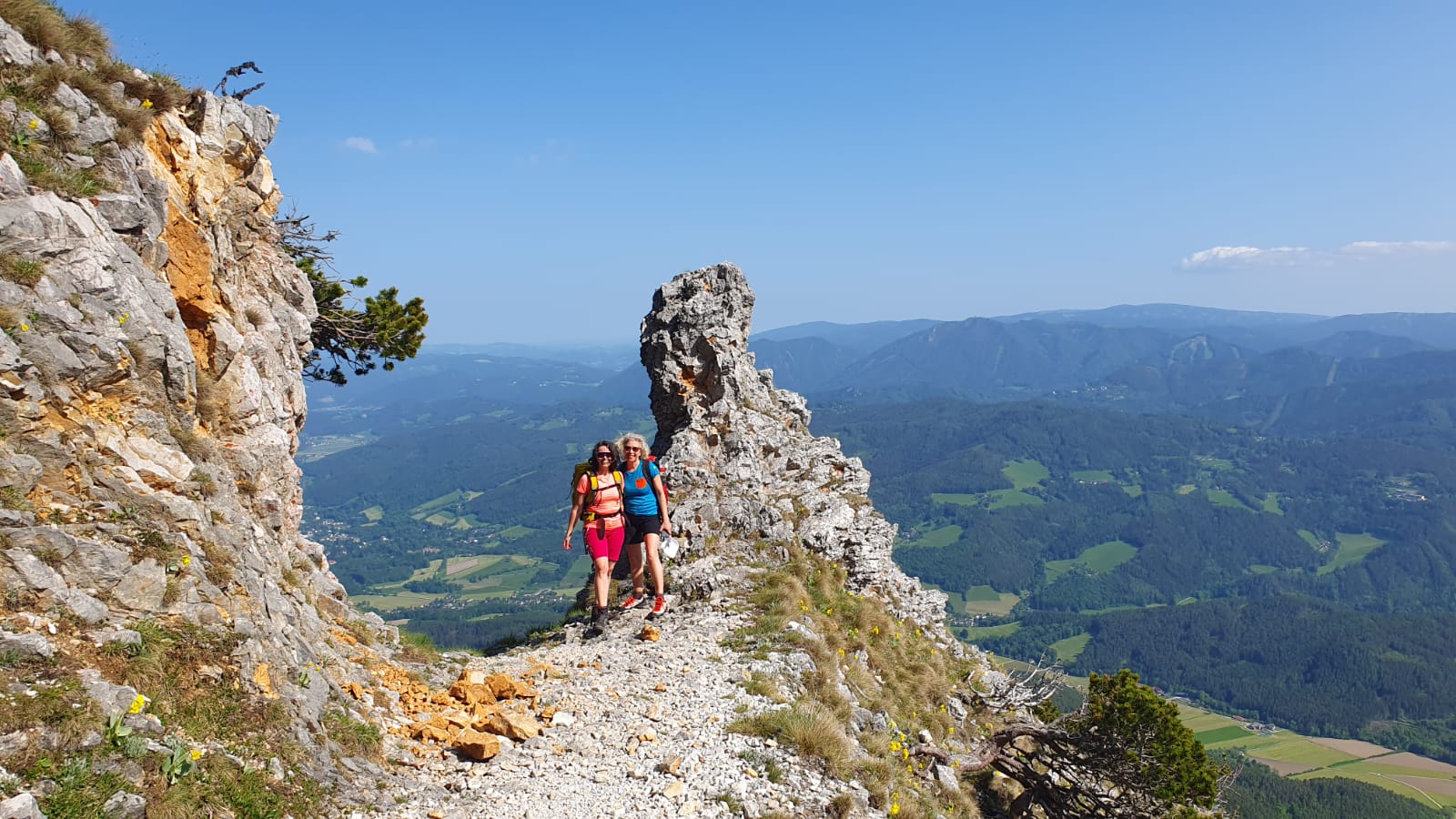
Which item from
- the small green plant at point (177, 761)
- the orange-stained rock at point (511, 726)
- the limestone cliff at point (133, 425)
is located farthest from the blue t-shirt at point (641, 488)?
the small green plant at point (177, 761)

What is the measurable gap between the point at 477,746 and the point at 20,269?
8.84 m

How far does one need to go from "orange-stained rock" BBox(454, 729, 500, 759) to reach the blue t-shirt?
20.3 ft

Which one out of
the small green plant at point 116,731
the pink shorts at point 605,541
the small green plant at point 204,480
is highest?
the small green plant at point 204,480

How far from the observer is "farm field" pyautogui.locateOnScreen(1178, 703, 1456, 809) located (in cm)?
12119

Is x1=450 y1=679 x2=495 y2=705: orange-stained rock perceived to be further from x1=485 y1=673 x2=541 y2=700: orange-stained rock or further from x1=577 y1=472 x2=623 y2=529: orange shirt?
x1=577 y1=472 x2=623 y2=529: orange shirt

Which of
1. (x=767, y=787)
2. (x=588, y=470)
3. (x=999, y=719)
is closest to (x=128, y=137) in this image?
(x=588, y=470)

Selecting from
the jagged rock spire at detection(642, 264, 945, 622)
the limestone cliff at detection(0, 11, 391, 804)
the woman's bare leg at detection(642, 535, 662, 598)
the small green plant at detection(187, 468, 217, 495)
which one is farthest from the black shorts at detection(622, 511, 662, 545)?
the small green plant at detection(187, 468, 217, 495)

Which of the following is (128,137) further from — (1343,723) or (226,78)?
(1343,723)

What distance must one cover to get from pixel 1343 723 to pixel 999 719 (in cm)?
20680

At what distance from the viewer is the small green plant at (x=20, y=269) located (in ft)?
31.2

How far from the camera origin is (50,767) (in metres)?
6.45

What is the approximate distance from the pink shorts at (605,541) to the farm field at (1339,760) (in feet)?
451

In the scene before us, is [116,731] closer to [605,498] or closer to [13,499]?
[13,499]

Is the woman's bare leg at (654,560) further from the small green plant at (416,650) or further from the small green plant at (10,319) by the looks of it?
the small green plant at (10,319)
